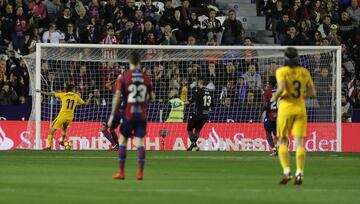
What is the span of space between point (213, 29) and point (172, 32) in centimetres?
150

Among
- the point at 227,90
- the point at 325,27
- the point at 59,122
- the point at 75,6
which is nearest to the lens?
the point at 59,122

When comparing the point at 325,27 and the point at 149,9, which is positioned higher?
the point at 149,9

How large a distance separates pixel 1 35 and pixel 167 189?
19246mm

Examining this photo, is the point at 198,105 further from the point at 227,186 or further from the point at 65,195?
the point at 65,195

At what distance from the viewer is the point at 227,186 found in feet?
57.4

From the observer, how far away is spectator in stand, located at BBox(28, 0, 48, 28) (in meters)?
35.5

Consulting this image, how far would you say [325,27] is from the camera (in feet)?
125

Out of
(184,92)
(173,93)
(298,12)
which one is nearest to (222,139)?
(184,92)

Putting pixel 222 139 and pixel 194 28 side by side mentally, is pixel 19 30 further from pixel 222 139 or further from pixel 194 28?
pixel 222 139

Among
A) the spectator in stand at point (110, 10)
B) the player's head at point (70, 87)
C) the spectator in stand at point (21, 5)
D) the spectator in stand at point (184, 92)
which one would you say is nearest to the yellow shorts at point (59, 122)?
the player's head at point (70, 87)

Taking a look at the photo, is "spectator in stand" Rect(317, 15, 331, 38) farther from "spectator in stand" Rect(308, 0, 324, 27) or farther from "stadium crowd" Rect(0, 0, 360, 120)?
"spectator in stand" Rect(308, 0, 324, 27)

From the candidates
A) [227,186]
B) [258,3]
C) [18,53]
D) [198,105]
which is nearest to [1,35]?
[18,53]

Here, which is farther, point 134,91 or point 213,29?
point 213,29

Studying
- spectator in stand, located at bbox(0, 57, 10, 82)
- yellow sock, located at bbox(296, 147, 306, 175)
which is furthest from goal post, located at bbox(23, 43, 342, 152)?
yellow sock, located at bbox(296, 147, 306, 175)
